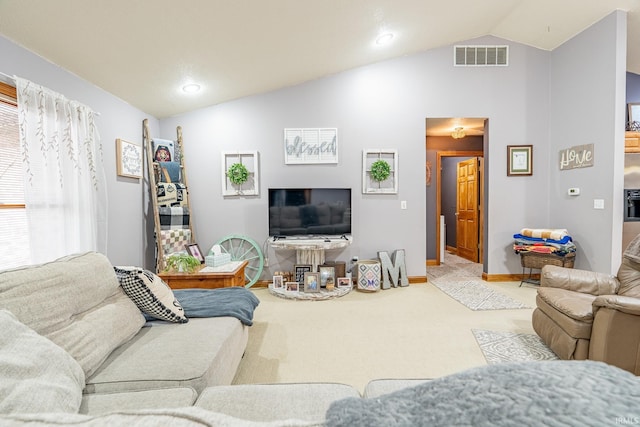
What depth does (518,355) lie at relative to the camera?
2119 mm

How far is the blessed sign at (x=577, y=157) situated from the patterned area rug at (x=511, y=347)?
95.6 inches

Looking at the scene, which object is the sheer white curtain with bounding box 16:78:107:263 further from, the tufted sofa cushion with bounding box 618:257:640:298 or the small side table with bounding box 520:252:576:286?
the small side table with bounding box 520:252:576:286

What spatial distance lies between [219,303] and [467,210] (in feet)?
17.7

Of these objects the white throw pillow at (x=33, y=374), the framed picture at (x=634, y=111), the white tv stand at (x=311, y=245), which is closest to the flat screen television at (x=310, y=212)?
the white tv stand at (x=311, y=245)

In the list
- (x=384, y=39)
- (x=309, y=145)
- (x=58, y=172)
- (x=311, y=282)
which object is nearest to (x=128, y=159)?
(x=58, y=172)

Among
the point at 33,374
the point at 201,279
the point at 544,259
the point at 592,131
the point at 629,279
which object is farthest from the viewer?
the point at 544,259

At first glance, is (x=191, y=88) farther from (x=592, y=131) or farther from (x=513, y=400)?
(x=592, y=131)

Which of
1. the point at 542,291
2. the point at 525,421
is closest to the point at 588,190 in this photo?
the point at 542,291

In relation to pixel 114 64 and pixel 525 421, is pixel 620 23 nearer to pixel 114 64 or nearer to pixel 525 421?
pixel 525 421

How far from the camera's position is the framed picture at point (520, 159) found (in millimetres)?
4039

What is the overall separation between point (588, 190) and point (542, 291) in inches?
83.7

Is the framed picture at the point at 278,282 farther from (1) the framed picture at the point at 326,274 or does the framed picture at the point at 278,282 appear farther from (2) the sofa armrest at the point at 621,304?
(2) the sofa armrest at the point at 621,304

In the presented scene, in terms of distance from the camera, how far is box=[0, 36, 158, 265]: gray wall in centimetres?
206

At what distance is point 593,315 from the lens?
181 centimetres
